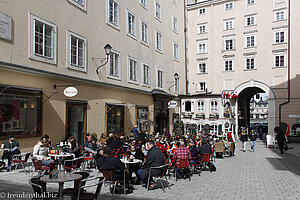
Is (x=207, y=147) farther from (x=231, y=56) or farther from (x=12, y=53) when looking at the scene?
(x=231, y=56)

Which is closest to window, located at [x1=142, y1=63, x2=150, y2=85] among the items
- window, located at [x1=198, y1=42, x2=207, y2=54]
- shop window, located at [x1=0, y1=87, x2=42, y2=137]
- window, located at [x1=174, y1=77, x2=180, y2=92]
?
window, located at [x1=174, y1=77, x2=180, y2=92]

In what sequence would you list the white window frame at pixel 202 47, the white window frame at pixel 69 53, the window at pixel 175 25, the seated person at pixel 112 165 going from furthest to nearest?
1. the white window frame at pixel 202 47
2. the window at pixel 175 25
3. the white window frame at pixel 69 53
4. the seated person at pixel 112 165

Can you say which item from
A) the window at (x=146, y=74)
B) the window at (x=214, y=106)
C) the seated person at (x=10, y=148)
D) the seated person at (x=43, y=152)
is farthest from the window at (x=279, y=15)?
the seated person at (x=10, y=148)

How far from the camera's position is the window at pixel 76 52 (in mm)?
14266

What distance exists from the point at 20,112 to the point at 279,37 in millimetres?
31359

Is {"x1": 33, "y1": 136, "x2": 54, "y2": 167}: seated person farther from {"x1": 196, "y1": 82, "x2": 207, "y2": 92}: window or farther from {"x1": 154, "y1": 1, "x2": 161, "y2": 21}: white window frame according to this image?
{"x1": 196, "y1": 82, "x2": 207, "y2": 92}: window

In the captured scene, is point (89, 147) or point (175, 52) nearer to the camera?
point (89, 147)

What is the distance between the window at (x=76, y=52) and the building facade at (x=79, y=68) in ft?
0.18

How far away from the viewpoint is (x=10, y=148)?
398 inches

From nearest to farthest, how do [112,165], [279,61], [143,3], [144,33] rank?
[112,165], [143,3], [144,33], [279,61]

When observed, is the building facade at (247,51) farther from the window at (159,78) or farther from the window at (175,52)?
the window at (159,78)

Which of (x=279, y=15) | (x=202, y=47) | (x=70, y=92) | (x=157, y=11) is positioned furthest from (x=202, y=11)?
(x=70, y=92)

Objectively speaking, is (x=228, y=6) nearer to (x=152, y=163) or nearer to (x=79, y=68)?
(x=79, y=68)

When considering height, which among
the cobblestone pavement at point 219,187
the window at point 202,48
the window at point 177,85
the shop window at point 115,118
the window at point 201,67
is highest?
the window at point 202,48
